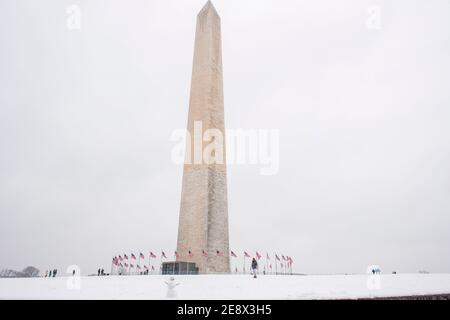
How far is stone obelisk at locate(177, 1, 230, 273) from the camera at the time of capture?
78.4ft

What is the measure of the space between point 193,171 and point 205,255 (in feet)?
19.6

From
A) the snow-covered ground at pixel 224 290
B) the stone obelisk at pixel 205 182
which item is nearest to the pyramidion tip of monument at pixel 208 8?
the stone obelisk at pixel 205 182

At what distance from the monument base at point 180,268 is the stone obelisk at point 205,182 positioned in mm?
767

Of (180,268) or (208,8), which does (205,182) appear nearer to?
(180,268)

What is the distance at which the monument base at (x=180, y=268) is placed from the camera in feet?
71.7

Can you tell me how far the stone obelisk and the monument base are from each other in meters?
0.77

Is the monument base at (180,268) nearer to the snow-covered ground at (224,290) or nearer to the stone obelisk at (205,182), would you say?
the stone obelisk at (205,182)

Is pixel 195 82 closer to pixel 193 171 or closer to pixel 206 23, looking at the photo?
pixel 206 23

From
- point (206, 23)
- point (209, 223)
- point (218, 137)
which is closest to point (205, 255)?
point (209, 223)

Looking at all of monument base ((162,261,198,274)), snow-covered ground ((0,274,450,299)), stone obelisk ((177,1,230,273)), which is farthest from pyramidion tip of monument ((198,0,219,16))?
snow-covered ground ((0,274,450,299))

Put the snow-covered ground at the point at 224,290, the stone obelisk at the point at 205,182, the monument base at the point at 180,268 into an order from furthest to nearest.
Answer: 1. the stone obelisk at the point at 205,182
2. the monument base at the point at 180,268
3. the snow-covered ground at the point at 224,290
